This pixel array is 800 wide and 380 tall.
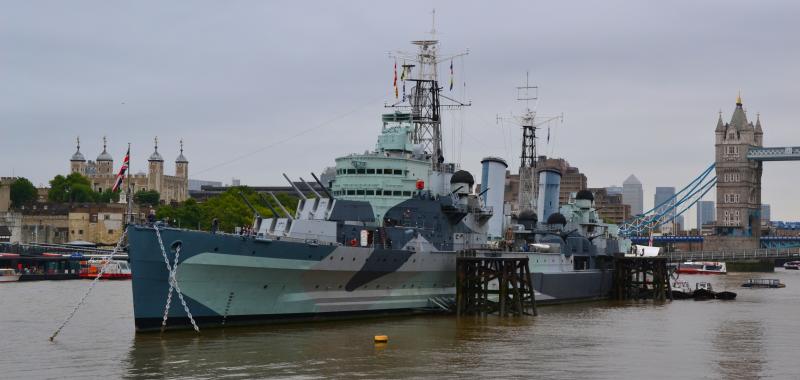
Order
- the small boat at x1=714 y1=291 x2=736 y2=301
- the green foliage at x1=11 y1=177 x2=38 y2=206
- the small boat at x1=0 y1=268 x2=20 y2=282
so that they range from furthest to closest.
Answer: the green foliage at x1=11 y1=177 x2=38 y2=206, the small boat at x1=0 y1=268 x2=20 y2=282, the small boat at x1=714 y1=291 x2=736 y2=301

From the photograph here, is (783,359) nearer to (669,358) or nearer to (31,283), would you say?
(669,358)

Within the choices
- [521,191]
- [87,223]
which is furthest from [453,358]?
[87,223]

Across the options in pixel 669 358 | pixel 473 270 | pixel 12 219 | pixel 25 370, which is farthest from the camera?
pixel 12 219

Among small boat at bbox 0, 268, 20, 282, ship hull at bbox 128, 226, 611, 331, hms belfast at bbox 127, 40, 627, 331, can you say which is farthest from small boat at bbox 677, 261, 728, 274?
ship hull at bbox 128, 226, 611, 331

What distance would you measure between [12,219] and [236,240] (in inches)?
4107

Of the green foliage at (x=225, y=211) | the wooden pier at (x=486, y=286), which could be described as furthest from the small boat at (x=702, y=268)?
the wooden pier at (x=486, y=286)

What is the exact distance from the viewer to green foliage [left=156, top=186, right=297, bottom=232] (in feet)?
319

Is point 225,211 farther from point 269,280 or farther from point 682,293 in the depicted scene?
point 269,280

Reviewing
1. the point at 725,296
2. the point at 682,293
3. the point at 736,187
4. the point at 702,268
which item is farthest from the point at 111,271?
the point at 736,187

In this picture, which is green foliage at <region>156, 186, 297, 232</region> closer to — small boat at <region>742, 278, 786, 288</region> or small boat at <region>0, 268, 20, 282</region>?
small boat at <region>0, 268, 20, 282</region>

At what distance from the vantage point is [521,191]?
72.3 metres

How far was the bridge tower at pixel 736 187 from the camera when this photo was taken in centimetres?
16288

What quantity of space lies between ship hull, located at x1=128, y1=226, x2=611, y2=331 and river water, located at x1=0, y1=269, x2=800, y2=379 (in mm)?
680

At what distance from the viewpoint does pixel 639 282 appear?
66125 millimetres
